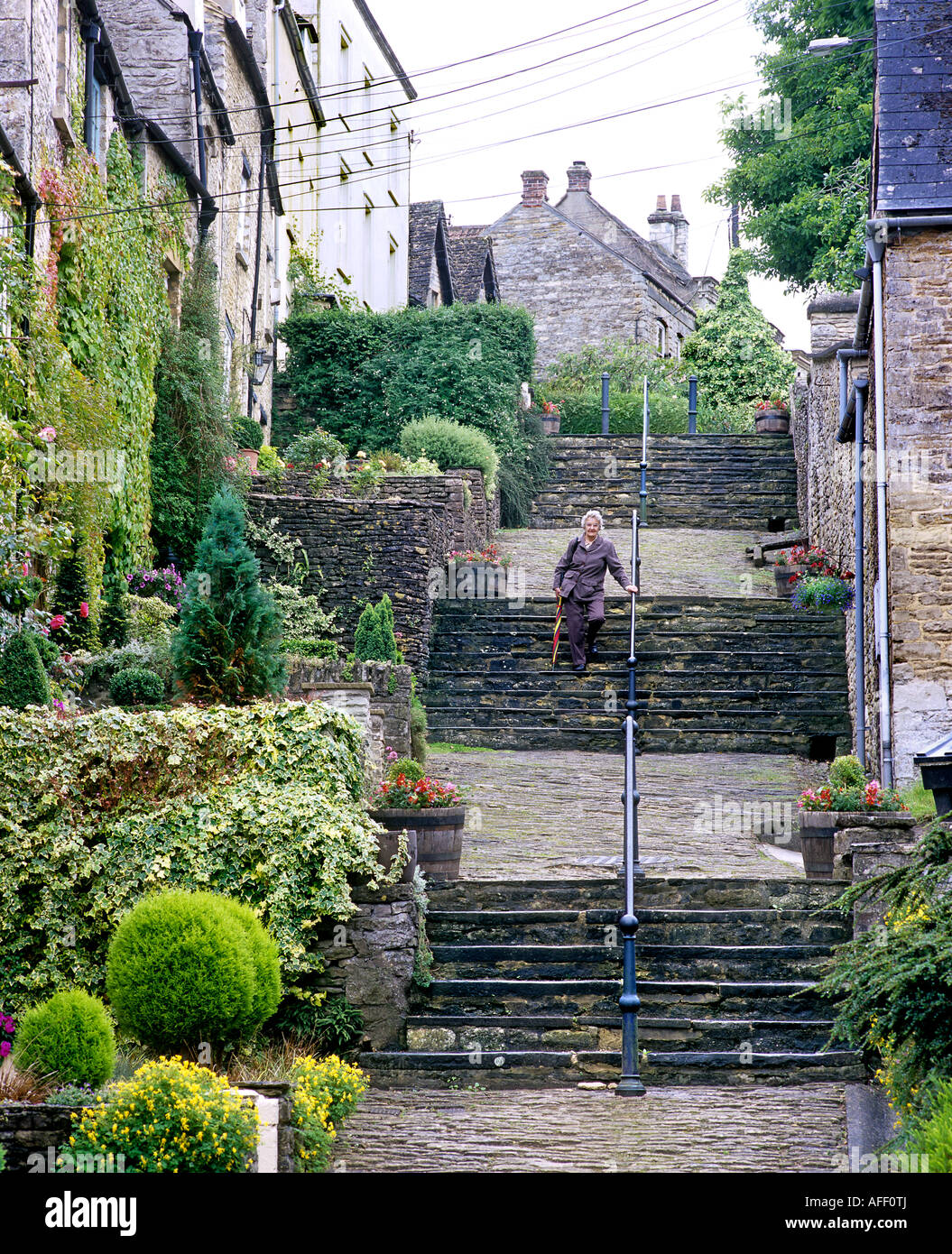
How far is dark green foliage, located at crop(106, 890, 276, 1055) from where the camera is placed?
7219mm

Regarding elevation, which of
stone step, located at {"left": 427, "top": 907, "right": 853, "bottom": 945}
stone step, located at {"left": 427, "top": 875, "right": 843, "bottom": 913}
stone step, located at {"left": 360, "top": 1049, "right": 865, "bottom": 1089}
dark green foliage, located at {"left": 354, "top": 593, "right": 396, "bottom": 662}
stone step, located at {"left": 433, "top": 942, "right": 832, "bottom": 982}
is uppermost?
dark green foliage, located at {"left": 354, "top": 593, "right": 396, "bottom": 662}

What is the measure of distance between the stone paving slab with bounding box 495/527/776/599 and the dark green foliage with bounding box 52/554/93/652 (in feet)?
22.8

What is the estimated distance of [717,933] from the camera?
9.97m

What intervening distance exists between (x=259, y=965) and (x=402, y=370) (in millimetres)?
16048

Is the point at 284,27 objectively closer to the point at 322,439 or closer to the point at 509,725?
the point at 322,439

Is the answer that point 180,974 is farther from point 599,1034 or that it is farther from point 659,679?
point 659,679

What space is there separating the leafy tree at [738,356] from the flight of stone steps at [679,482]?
773cm

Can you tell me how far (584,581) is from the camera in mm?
15836

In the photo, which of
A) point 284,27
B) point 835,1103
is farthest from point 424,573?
point 284,27

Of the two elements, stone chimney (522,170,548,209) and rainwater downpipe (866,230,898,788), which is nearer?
rainwater downpipe (866,230,898,788)

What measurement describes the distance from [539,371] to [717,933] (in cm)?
Answer: 2984

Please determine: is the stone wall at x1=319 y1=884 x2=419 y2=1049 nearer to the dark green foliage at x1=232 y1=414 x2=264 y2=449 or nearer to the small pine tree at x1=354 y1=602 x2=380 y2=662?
the small pine tree at x1=354 y1=602 x2=380 y2=662

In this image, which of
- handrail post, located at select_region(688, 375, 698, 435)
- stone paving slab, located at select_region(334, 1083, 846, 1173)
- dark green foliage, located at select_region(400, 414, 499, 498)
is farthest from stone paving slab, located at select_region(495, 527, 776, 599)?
stone paving slab, located at select_region(334, 1083, 846, 1173)

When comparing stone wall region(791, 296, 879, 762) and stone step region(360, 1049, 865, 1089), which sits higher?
stone wall region(791, 296, 879, 762)
